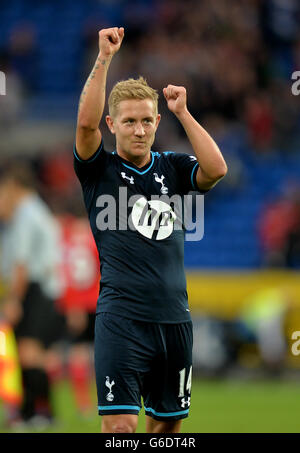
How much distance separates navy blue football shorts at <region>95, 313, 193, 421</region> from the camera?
4.54m

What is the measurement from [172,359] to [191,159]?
106 centimetres

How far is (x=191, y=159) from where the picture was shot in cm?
489

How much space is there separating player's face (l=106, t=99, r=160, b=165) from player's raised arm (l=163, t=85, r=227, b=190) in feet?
0.43

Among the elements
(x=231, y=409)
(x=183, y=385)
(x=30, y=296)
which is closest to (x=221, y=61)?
(x=231, y=409)

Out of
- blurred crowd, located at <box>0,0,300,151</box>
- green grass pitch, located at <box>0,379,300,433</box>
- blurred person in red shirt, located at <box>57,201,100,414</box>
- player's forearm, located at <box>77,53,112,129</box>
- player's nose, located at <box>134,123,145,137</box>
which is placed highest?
blurred crowd, located at <box>0,0,300,151</box>

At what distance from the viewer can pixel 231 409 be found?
941 cm

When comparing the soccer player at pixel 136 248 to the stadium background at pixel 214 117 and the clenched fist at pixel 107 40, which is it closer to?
the clenched fist at pixel 107 40

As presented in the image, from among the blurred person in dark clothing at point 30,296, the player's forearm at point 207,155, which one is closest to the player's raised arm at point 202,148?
the player's forearm at point 207,155

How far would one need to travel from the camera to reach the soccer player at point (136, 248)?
4.55m

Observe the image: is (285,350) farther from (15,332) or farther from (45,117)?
(45,117)

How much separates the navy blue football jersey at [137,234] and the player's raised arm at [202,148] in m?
0.12

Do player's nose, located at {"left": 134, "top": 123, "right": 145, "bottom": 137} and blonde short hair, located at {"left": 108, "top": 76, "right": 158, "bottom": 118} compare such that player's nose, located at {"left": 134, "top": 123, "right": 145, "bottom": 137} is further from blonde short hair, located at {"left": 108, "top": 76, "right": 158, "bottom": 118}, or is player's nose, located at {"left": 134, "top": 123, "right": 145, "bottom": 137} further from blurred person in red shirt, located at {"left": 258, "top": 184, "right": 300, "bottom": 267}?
blurred person in red shirt, located at {"left": 258, "top": 184, "right": 300, "bottom": 267}

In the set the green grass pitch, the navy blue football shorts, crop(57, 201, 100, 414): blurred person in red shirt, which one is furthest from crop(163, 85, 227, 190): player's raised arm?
crop(57, 201, 100, 414): blurred person in red shirt

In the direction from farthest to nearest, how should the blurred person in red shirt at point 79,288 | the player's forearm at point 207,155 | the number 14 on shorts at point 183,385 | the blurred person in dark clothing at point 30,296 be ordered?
the blurred person in red shirt at point 79,288, the blurred person in dark clothing at point 30,296, the number 14 on shorts at point 183,385, the player's forearm at point 207,155
